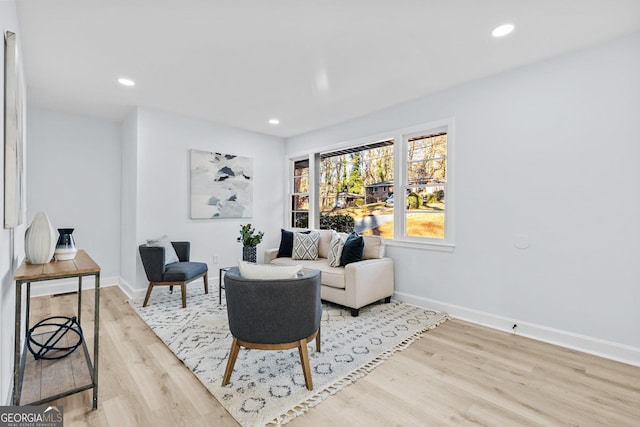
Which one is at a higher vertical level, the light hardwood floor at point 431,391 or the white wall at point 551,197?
the white wall at point 551,197

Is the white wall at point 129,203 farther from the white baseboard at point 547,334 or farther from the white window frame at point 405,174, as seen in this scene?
the white baseboard at point 547,334

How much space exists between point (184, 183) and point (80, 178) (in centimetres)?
152

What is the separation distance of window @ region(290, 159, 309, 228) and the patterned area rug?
2.10 metres

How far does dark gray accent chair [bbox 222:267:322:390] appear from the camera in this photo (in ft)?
6.48

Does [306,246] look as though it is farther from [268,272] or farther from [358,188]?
[268,272]

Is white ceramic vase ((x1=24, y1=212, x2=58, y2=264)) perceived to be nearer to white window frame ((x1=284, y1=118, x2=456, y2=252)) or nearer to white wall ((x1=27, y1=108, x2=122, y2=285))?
white wall ((x1=27, y1=108, x2=122, y2=285))

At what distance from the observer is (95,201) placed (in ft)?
15.3

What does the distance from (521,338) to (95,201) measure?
565 cm

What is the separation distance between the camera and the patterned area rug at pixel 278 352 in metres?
1.92

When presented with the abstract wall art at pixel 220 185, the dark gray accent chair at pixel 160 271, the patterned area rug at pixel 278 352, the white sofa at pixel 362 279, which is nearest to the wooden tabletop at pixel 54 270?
the patterned area rug at pixel 278 352

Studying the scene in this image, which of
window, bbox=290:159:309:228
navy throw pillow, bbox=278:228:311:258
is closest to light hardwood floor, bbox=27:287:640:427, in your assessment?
navy throw pillow, bbox=278:228:311:258

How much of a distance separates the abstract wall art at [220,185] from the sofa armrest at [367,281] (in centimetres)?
237

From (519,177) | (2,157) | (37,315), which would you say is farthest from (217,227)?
(519,177)

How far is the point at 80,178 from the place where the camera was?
4547 millimetres
